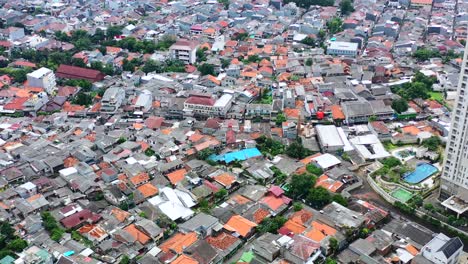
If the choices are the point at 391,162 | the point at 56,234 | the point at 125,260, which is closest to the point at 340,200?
the point at 391,162

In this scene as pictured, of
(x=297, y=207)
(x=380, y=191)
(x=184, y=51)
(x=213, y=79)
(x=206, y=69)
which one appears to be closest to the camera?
(x=297, y=207)

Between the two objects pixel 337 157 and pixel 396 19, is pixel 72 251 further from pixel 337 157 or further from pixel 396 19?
pixel 396 19

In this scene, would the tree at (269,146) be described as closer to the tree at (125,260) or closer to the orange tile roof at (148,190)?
the orange tile roof at (148,190)

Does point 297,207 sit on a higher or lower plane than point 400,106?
lower

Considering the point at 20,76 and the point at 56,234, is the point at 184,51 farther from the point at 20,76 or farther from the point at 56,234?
the point at 56,234

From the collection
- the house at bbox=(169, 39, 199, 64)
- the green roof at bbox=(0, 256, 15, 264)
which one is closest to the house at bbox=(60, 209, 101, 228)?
the green roof at bbox=(0, 256, 15, 264)

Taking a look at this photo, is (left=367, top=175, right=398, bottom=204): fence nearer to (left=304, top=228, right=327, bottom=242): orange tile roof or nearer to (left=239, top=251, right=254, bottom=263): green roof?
(left=304, top=228, right=327, bottom=242): orange tile roof

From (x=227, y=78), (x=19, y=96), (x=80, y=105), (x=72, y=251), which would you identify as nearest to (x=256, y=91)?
(x=227, y=78)
